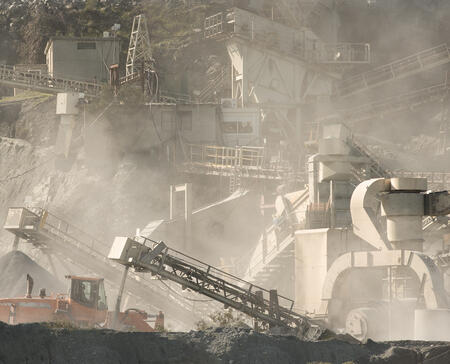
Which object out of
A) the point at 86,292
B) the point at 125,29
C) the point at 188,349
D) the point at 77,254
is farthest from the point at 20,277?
the point at 125,29

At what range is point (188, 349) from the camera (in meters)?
25.0

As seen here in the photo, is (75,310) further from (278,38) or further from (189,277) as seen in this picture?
(278,38)

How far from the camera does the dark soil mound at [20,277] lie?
49.4 metres

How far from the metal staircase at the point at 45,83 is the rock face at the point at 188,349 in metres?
53.7

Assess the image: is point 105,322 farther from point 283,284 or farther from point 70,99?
point 70,99

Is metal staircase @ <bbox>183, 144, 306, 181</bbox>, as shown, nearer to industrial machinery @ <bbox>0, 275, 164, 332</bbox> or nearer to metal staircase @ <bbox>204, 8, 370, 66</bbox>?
metal staircase @ <bbox>204, 8, 370, 66</bbox>

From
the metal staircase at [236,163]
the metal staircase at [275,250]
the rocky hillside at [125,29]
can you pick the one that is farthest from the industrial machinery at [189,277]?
the rocky hillside at [125,29]

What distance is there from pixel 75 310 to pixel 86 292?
1.08 metres

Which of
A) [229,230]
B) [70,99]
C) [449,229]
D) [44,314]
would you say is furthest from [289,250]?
[70,99]

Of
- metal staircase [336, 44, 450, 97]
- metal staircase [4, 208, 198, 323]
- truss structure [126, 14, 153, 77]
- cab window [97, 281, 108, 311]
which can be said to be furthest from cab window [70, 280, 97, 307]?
metal staircase [336, 44, 450, 97]

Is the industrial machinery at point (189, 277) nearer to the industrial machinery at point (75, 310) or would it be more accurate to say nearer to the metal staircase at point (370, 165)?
the industrial machinery at point (75, 310)

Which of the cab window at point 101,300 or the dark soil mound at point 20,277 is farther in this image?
the dark soil mound at point 20,277

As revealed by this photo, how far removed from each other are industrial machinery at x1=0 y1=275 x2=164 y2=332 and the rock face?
10.7 meters

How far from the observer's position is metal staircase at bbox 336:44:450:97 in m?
82.7
